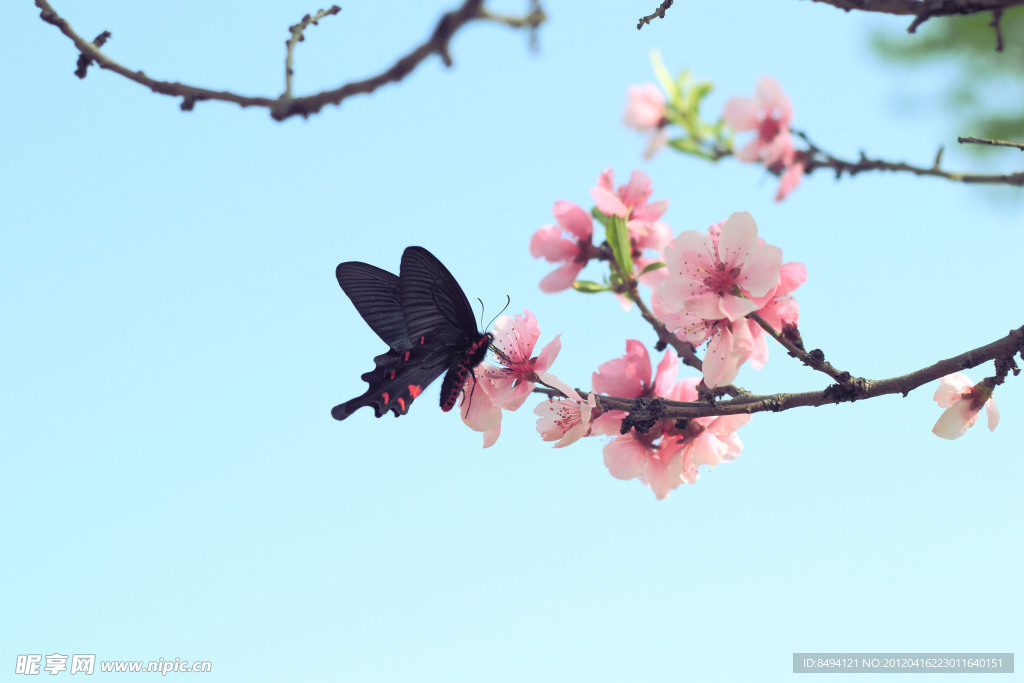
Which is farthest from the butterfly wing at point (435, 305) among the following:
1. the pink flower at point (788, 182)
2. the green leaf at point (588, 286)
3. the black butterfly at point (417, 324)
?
the pink flower at point (788, 182)

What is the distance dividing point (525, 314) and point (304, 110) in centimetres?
88

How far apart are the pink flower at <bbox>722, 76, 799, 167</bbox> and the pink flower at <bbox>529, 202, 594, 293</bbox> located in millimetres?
690

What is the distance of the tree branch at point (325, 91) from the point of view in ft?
2.39

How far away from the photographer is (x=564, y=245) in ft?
6.95

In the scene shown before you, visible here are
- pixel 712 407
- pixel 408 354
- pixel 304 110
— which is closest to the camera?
pixel 304 110

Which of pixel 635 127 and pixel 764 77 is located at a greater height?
pixel 764 77

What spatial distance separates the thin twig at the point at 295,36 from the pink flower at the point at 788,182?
174 cm

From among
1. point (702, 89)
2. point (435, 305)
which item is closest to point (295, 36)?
→ point (435, 305)

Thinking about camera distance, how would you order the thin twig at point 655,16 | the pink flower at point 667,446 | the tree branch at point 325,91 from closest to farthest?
the tree branch at point 325,91, the thin twig at point 655,16, the pink flower at point 667,446

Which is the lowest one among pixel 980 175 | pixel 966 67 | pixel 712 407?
pixel 712 407

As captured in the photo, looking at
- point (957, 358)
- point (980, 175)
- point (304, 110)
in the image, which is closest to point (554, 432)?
point (957, 358)

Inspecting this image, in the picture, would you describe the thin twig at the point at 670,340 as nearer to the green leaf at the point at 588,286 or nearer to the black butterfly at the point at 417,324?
the green leaf at the point at 588,286

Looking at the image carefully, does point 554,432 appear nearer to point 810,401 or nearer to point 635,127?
point 810,401

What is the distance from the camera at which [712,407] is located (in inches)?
52.7
